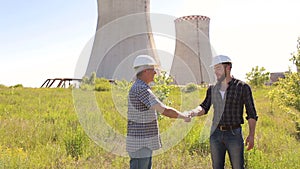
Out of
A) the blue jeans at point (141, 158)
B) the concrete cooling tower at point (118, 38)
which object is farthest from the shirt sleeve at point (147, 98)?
the concrete cooling tower at point (118, 38)

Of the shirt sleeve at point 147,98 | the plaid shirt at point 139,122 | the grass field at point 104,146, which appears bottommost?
the grass field at point 104,146

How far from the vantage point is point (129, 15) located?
1616cm

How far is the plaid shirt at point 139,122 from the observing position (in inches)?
87.3

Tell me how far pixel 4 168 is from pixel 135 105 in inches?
62.1

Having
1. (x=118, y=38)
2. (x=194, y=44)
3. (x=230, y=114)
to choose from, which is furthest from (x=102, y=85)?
(x=230, y=114)

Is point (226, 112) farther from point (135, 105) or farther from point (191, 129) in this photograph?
point (191, 129)

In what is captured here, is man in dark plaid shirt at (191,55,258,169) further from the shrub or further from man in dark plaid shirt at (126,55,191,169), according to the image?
the shrub

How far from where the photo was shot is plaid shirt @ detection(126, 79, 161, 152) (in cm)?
222

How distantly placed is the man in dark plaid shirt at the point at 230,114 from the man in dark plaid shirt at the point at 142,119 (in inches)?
18.9

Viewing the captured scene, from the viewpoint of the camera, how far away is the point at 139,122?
2240 mm

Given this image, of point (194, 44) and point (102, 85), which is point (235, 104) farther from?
point (194, 44)

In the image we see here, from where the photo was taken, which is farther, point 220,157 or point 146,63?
point 220,157

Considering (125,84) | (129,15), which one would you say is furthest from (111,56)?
(125,84)

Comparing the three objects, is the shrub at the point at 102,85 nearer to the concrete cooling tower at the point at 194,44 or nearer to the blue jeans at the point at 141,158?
the concrete cooling tower at the point at 194,44
